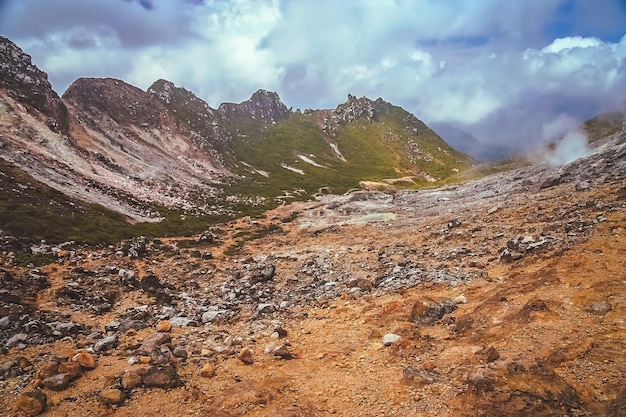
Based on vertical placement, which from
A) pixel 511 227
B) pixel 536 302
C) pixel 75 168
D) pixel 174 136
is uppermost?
pixel 174 136

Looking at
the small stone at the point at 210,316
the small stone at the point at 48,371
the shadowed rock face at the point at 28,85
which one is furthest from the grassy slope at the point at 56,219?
the shadowed rock face at the point at 28,85

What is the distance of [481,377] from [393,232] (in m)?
33.4

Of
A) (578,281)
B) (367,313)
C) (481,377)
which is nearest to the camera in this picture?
(481,377)

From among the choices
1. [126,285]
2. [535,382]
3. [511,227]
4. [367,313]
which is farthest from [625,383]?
[126,285]

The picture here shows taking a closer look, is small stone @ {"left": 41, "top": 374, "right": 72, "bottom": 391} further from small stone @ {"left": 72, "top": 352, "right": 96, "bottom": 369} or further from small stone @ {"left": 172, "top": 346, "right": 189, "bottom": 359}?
small stone @ {"left": 172, "top": 346, "right": 189, "bottom": 359}

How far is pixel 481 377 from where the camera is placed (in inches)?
445

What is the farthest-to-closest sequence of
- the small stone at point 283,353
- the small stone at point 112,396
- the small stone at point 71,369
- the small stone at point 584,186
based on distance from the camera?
the small stone at point 584,186 → the small stone at point 283,353 → the small stone at point 71,369 → the small stone at point 112,396

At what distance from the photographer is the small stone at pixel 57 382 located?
13477 millimetres

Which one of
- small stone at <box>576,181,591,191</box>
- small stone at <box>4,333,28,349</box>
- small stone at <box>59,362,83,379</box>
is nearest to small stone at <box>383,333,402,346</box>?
small stone at <box>59,362,83,379</box>

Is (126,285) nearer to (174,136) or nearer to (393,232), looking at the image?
(393,232)

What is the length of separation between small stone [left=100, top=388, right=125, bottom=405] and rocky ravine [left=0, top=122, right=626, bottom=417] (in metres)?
0.05

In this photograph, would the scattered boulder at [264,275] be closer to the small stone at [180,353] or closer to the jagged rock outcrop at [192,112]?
the small stone at [180,353]

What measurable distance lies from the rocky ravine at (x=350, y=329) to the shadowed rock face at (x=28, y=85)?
5475 centimetres

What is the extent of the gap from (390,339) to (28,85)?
89.2m
